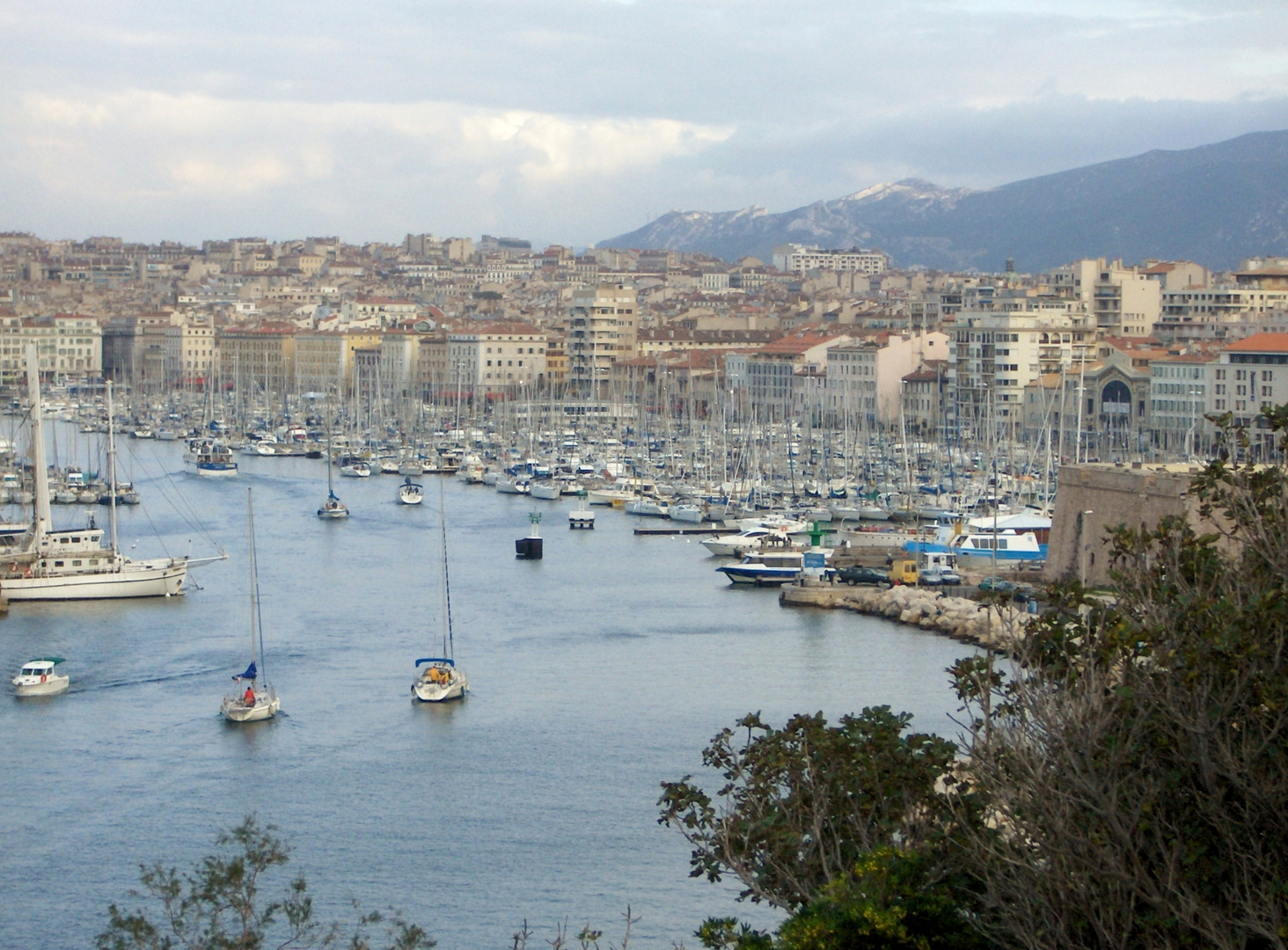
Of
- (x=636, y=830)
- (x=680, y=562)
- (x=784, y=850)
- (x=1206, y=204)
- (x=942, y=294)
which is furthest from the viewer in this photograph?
(x=1206, y=204)

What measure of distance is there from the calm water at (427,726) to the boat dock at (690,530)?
9.01 feet

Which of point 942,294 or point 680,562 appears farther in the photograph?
point 942,294

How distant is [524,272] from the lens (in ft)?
337

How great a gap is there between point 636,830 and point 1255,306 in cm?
3885

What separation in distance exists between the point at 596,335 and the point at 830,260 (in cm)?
5331

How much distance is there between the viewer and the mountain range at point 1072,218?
432ft

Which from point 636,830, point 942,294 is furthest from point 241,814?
point 942,294

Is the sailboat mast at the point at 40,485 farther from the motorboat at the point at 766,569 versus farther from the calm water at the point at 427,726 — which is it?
the motorboat at the point at 766,569

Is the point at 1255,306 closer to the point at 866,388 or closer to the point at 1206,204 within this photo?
the point at 866,388

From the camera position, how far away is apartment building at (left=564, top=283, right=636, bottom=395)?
51.8 metres

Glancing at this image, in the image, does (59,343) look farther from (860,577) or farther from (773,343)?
(860,577)

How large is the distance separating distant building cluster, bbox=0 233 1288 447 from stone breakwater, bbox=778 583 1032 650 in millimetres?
6868

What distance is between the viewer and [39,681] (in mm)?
13383

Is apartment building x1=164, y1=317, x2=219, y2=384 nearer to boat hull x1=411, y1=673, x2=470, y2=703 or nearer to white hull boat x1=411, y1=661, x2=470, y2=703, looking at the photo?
white hull boat x1=411, y1=661, x2=470, y2=703
